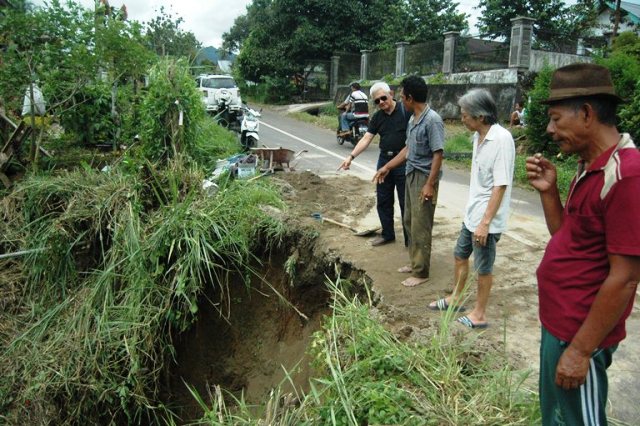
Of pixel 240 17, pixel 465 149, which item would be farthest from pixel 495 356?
pixel 240 17

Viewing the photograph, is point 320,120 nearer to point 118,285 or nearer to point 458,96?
point 458,96

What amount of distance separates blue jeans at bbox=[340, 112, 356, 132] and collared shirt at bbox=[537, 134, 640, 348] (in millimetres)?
11092

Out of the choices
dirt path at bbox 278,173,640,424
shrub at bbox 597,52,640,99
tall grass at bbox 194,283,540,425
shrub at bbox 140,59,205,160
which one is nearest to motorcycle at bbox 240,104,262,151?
dirt path at bbox 278,173,640,424

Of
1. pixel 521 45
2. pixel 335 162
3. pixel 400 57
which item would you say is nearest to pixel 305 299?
pixel 335 162

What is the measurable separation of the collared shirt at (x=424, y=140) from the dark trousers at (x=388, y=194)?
61cm

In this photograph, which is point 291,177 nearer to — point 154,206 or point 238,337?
point 154,206

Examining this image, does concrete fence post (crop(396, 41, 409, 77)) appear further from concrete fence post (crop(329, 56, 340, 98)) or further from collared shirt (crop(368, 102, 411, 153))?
collared shirt (crop(368, 102, 411, 153))

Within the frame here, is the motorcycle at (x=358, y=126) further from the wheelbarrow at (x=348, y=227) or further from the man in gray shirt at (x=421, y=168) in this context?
the man in gray shirt at (x=421, y=168)

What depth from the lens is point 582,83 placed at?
178 centimetres

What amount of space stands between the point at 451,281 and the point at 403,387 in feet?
6.71

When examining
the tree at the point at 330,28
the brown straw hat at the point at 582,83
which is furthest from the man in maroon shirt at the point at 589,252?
the tree at the point at 330,28

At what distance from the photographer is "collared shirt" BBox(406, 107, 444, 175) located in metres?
4.25

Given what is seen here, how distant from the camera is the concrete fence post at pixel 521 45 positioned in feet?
50.2

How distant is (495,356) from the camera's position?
313cm
